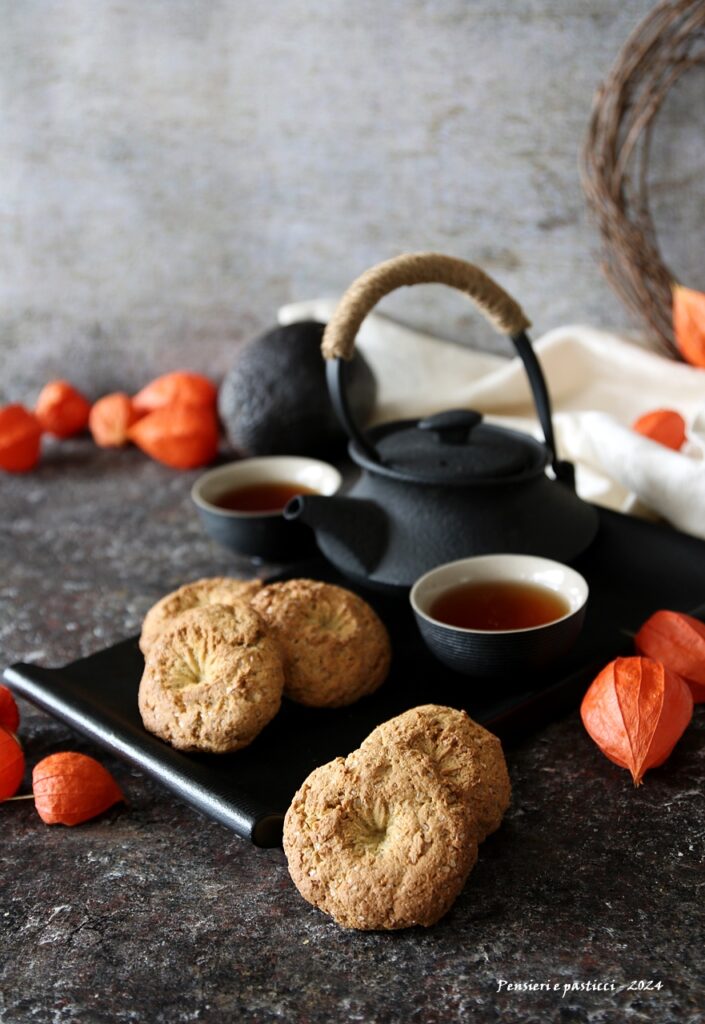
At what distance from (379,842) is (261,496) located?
0.98m

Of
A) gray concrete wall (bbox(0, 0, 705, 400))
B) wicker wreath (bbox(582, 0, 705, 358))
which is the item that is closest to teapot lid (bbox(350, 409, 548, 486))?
wicker wreath (bbox(582, 0, 705, 358))

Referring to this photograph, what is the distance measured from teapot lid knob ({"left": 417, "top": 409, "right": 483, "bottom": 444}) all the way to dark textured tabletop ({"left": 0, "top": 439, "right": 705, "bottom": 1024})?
1.51 feet

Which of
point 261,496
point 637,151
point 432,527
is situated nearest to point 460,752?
point 432,527

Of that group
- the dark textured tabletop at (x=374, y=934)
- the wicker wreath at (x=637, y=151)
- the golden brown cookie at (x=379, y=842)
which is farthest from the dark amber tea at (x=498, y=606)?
the wicker wreath at (x=637, y=151)

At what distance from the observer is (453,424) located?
160 cm

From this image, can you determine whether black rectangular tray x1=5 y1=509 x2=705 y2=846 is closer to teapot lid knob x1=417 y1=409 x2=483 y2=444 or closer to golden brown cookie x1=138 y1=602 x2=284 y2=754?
golden brown cookie x1=138 y1=602 x2=284 y2=754

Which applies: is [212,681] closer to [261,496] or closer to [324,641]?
[324,641]

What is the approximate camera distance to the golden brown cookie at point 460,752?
3.61ft

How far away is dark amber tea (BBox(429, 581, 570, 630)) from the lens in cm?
140

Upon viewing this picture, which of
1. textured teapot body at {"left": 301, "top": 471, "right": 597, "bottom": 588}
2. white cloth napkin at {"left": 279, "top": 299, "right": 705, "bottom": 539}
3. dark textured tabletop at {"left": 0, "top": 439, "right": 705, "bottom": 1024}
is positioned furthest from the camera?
white cloth napkin at {"left": 279, "top": 299, "right": 705, "bottom": 539}

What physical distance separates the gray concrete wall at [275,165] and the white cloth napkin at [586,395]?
112 millimetres

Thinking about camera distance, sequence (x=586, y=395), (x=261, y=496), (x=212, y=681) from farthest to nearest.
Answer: (x=586, y=395)
(x=261, y=496)
(x=212, y=681)

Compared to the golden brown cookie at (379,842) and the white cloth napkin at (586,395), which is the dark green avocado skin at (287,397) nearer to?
the white cloth napkin at (586,395)

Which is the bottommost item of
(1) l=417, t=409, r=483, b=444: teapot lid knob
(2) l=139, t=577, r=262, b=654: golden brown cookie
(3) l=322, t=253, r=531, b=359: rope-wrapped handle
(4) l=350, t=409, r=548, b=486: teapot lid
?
(2) l=139, t=577, r=262, b=654: golden brown cookie
